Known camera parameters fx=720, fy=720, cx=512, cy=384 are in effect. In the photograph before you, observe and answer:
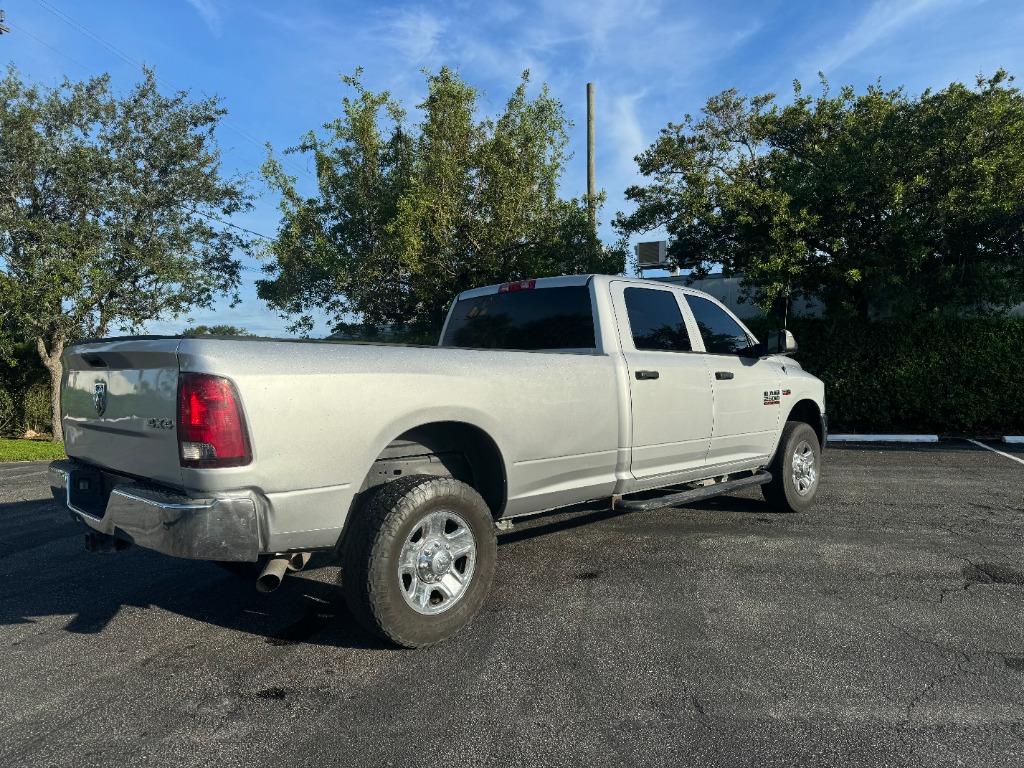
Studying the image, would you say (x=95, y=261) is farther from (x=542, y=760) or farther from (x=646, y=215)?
(x=542, y=760)

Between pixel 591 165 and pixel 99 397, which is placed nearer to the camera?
pixel 99 397

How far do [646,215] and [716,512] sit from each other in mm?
10195

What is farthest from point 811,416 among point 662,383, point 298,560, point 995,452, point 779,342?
point 995,452

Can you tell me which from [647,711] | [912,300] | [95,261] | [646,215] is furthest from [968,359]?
[95,261]

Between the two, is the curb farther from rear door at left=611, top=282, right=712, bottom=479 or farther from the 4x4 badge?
the 4x4 badge

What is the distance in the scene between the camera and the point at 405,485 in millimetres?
3430

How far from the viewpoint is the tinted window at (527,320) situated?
15.9 ft

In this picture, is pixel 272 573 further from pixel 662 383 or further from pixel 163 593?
pixel 662 383

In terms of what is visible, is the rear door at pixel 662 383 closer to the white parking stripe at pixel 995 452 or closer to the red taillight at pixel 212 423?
the red taillight at pixel 212 423

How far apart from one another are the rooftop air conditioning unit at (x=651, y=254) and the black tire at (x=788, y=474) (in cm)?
1067

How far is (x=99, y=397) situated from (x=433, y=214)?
11.3 meters

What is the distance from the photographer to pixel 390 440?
3.37 meters

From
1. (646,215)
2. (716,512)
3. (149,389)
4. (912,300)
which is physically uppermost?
(646,215)

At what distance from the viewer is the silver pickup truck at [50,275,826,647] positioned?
293cm
